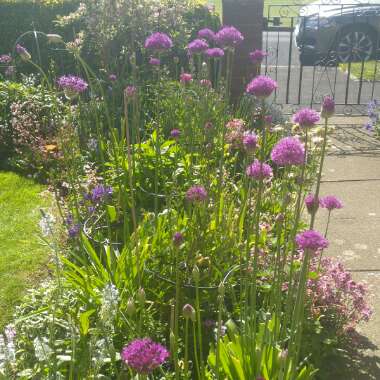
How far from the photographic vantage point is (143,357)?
4.40 ft

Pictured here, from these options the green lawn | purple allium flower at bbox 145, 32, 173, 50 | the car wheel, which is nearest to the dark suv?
the car wheel

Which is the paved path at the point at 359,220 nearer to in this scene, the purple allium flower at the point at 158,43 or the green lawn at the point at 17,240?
the purple allium flower at the point at 158,43

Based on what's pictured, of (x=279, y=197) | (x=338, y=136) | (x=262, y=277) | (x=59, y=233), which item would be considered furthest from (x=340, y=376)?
(x=338, y=136)

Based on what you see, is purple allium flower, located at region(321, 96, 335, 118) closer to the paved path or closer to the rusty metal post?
the paved path

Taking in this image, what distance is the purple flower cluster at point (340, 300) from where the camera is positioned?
2.66 meters

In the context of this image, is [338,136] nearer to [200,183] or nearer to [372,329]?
[200,183]

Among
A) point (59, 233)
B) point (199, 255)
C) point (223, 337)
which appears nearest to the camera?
point (223, 337)

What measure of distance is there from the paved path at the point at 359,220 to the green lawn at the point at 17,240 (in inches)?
68.6

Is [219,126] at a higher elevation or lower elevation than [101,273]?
higher

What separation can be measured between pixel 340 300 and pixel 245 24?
4.39 m

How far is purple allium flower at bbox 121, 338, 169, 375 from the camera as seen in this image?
1333 millimetres

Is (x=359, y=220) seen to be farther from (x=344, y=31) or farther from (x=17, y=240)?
(x=344, y=31)

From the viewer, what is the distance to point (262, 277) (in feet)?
9.39

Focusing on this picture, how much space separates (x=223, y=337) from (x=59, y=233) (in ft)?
5.84
